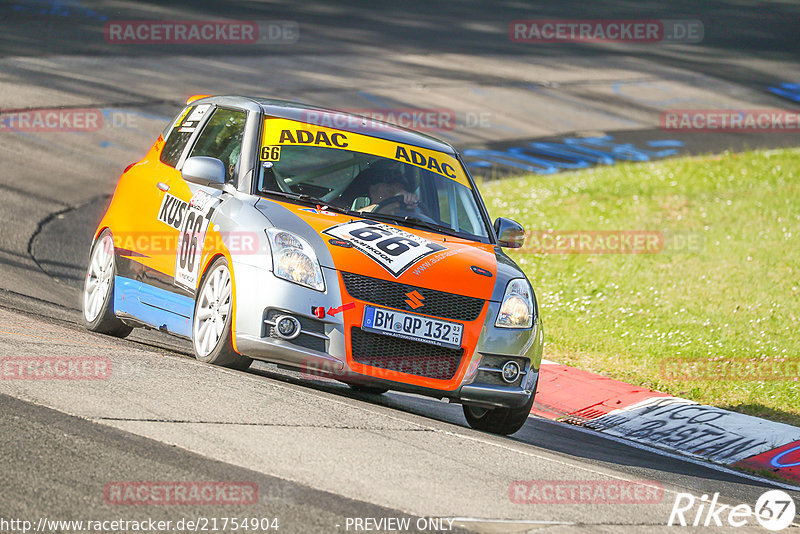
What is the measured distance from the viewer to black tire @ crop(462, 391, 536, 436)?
304 inches

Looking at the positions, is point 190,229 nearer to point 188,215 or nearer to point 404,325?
point 188,215

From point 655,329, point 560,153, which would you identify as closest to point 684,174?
point 560,153

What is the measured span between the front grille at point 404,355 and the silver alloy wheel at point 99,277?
255cm

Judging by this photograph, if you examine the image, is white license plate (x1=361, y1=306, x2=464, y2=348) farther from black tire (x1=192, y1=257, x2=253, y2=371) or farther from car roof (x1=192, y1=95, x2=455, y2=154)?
car roof (x1=192, y1=95, x2=455, y2=154)

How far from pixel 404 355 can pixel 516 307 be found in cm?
87

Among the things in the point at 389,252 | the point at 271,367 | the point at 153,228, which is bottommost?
the point at 271,367

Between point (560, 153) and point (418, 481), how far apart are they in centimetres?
1754

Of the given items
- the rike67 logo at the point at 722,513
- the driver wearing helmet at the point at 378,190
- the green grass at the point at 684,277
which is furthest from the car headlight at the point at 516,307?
the green grass at the point at 684,277

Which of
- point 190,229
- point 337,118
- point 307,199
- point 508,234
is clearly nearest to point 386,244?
point 307,199

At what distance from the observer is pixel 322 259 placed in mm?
7059

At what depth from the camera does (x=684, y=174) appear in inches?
803

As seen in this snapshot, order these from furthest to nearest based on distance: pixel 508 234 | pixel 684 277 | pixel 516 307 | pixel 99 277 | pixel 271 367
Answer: pixel 684 277 < pixel 271 367 < pixel 99 277 < pixel 508 234 < pixel 516 307

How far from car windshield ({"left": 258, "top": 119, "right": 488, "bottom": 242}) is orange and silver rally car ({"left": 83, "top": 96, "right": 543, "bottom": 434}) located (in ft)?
0.04

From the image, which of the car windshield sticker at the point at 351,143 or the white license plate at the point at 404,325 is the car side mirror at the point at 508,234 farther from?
the white license plate at the point at 404,325
